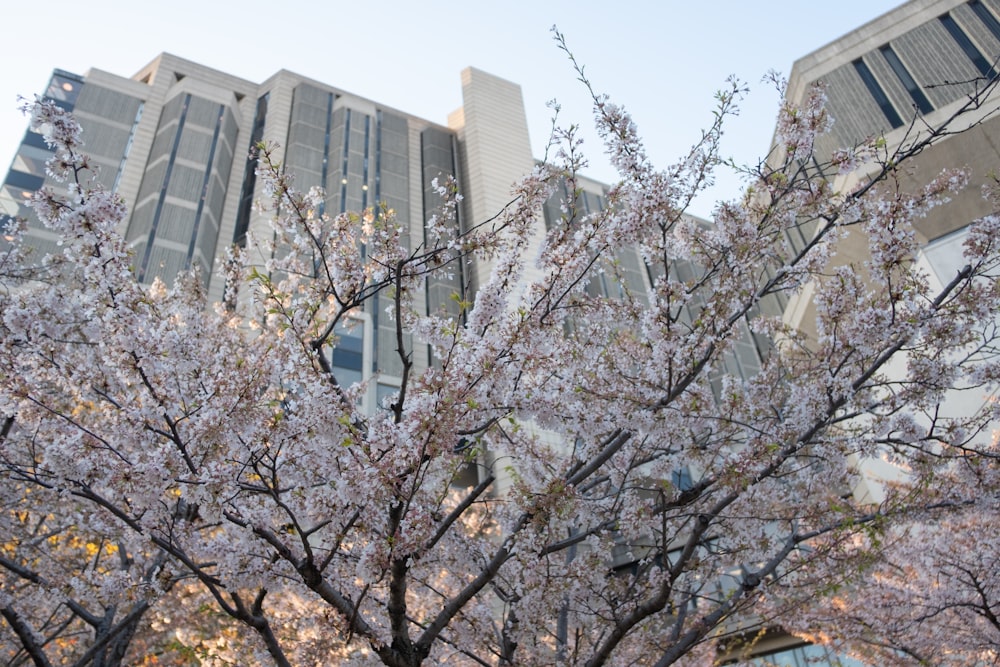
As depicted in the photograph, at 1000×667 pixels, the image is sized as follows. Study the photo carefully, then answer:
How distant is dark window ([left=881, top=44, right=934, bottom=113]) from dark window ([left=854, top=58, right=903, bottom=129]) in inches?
32.7

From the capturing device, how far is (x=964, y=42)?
2705 centimetres

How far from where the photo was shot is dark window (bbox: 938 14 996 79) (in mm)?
26328

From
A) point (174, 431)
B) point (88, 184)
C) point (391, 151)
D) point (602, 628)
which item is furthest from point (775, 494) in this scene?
point (391, 151)

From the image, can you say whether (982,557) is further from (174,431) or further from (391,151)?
(391,151)

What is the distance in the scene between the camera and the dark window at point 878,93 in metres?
27.6

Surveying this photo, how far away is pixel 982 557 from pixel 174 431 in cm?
1431

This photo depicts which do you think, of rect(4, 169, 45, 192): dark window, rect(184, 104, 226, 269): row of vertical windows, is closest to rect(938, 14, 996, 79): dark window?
rect(184, 104, 226, 269): row of vertical windows

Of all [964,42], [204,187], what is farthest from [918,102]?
[204,187]

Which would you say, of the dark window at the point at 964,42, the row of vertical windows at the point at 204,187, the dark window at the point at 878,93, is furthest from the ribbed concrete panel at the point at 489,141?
the dark window at the point at 964,42

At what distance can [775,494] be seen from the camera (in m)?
9.66

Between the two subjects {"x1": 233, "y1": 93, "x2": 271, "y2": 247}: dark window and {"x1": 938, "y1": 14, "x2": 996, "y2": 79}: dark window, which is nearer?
{"x1": 938, "y1": 14, "x2": 996, "y2": 79}: dark window

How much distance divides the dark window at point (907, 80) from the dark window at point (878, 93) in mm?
830

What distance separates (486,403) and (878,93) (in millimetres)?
30459

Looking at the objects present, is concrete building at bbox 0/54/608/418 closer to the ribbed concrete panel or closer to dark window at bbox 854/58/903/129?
the ribbed concrete panel
